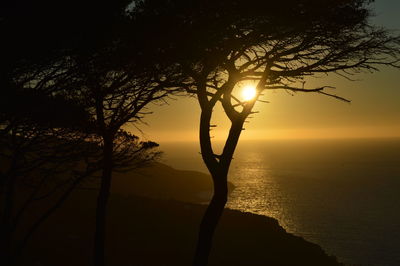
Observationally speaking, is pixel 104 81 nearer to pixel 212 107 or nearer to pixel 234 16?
pixel 212 107

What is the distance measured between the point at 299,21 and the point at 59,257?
50.3ft

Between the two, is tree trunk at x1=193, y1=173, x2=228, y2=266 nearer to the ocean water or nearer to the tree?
the tree

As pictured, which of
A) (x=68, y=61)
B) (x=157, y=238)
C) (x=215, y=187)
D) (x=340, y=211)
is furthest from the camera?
(x=340, y=211)

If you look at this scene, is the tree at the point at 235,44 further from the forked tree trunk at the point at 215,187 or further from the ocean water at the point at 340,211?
the ocean water at the point at 340,211

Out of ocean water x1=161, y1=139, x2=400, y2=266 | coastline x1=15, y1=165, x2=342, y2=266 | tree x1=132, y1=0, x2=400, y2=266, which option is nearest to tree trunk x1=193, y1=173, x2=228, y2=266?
tree x1=132, y1=0, x2=400, y2=266

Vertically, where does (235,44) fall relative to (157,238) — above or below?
above

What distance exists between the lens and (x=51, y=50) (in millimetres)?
6324

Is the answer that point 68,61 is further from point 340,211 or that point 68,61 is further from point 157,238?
point 340,211

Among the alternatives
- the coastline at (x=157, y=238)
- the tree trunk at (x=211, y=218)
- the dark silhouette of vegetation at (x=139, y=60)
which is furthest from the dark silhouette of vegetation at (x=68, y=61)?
the coastline at (x=157, y=238)

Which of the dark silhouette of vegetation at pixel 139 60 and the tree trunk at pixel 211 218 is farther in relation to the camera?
the tree trunk at pixel 211 218

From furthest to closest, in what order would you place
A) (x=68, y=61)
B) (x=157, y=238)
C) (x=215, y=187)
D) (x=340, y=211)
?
1. (x=340, y=211)
2. (x=157, y=238)
3. (x=215, y=187)
4. (x=68, y=61)

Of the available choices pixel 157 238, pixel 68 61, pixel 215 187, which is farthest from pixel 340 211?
pixel 68 61

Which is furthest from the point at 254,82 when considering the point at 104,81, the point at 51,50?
the point at 51,50

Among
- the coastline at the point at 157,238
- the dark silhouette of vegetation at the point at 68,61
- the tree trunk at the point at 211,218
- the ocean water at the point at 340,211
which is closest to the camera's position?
the dark silhouette of vegetation at the point at 68,61
